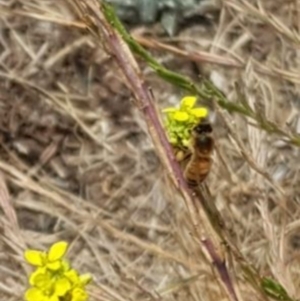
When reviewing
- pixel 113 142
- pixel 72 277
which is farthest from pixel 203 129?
pixel 113 142

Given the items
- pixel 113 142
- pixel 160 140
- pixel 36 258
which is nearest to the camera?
pixel 160 140

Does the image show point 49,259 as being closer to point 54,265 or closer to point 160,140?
point 54,265

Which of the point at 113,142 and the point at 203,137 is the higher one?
the point at 203,137

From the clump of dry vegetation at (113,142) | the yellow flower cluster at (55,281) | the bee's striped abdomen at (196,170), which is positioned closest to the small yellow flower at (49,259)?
the yellow flower cluster at (55,281)

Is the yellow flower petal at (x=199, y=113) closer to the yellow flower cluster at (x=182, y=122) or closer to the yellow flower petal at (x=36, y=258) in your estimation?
the yellow flower cluster at (x=182, y=122)

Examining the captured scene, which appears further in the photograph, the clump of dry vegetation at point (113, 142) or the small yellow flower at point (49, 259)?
the clump of dry vegetation at point (113, 142)

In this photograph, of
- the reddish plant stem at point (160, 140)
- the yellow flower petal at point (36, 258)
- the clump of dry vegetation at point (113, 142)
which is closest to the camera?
the reddish plant stem at point (160, 140)
